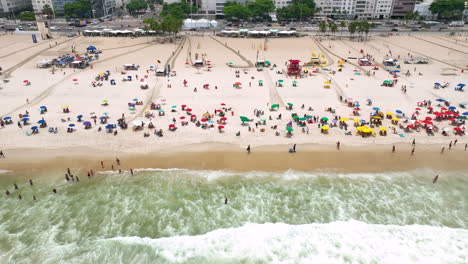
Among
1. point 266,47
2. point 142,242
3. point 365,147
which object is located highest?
point 266,47

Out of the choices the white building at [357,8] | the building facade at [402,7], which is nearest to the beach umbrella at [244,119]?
the white building at [357,8]

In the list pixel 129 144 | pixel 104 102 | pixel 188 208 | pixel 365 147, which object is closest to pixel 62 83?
pixel 104 102

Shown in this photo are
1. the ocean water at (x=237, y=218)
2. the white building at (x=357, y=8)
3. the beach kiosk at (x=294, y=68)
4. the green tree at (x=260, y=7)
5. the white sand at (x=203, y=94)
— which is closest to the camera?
the ocean water at (x=237, y=218)

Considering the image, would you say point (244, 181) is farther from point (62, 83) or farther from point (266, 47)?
point (266, 47)

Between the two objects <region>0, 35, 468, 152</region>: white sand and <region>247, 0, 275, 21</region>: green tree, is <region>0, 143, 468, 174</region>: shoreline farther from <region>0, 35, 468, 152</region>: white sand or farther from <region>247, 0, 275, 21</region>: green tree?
<region>247, 0, 275, 21</region>: green tree

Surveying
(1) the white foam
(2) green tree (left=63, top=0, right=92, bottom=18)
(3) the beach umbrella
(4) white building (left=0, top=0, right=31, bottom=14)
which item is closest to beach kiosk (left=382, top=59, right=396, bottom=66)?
(3) the beach umbrella

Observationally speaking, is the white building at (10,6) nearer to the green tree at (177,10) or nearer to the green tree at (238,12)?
the green tree at (177,10)

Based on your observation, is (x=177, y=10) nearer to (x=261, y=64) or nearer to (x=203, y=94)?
(x=261, y=64)
